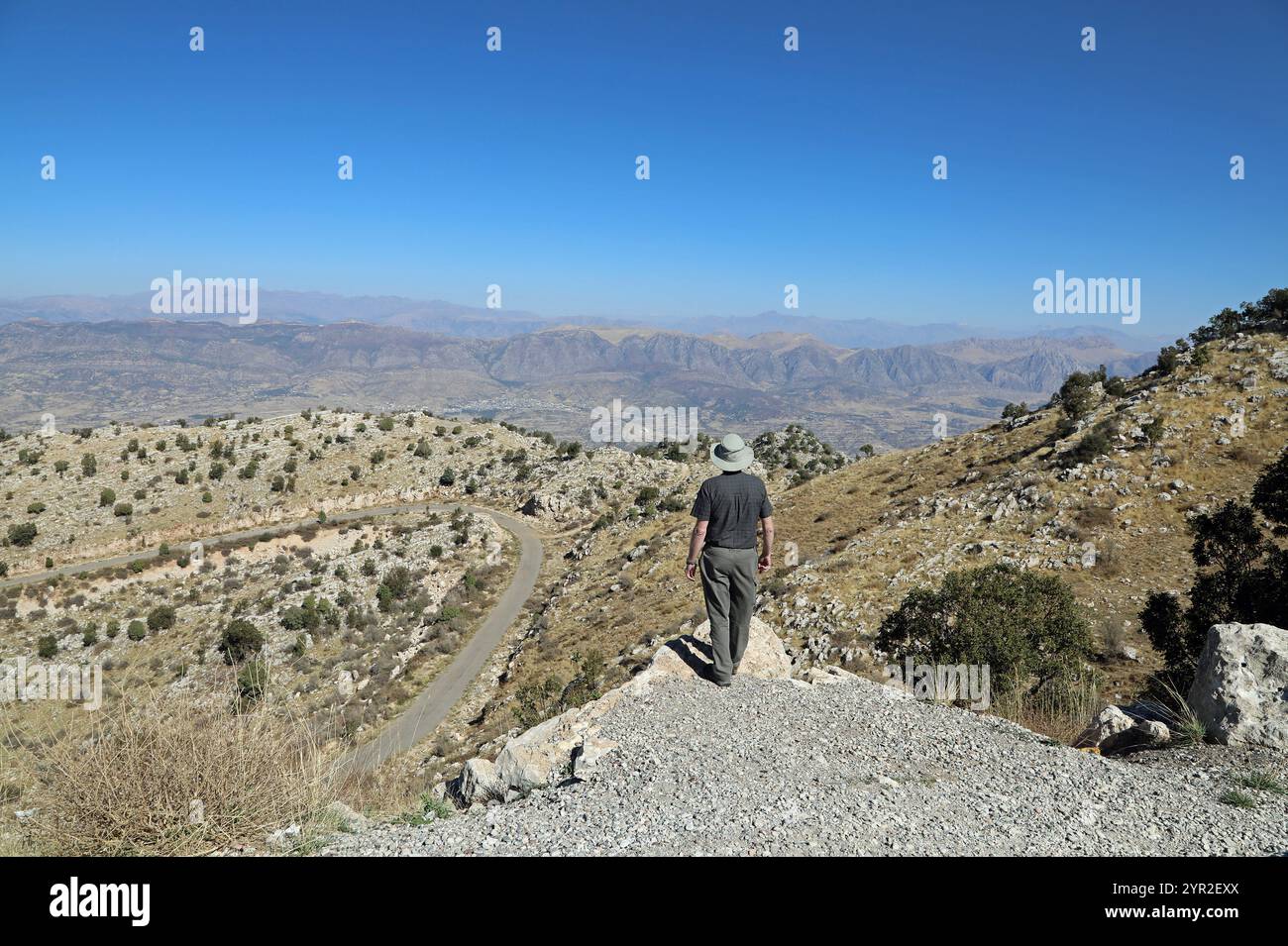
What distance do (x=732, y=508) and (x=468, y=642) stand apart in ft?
93.2

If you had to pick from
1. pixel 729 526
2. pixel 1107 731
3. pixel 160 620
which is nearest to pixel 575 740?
pixel 729 526

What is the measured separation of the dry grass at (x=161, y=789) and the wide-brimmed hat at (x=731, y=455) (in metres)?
5.93

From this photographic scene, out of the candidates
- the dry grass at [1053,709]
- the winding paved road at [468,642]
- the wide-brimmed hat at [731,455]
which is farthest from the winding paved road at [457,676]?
the dry grass at [1053,709]

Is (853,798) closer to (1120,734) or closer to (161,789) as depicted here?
(1120,734)

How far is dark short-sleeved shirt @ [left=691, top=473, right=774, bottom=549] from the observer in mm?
8656

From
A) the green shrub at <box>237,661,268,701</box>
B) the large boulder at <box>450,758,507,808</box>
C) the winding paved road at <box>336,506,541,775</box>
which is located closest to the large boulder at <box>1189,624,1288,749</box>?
the large boulder at <box>450,758,507,808</box>

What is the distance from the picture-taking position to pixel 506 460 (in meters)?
63.6

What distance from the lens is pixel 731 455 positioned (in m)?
8.70

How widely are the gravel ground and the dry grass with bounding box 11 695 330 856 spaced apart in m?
0.73

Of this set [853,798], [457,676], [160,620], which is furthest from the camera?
[160,620]

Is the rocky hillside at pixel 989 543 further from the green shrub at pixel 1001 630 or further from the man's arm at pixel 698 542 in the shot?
the man's arm at pixel 698 542

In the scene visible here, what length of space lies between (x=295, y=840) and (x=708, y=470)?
53.7 metres
